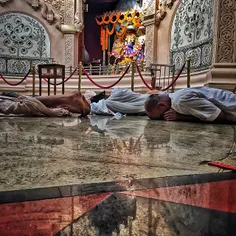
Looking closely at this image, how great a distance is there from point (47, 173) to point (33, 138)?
0.85 meters

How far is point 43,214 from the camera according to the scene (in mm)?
599

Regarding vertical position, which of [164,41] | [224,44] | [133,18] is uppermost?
[133,18]

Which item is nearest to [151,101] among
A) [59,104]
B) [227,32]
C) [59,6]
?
[59,104]

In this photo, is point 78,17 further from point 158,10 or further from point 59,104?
point 59,104

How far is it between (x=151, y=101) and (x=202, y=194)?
2480mm

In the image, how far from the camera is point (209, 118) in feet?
9.51

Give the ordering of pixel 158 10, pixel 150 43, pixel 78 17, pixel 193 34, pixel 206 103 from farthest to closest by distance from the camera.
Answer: pixel 78 17 < pixel 150 43 < pixel 158 10 < pixel 193 34 < pixel 206 103

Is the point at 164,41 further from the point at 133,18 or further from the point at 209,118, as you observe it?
the point at 209,118

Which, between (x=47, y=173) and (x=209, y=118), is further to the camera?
(x=209, y=118)

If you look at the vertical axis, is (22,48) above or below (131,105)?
above

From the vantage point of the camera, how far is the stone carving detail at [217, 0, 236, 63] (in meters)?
5.45

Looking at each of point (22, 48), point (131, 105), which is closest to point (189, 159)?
point (131, 105)

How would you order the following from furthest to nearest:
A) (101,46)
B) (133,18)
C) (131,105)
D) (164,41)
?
(101,46)
(133,18)
(164,41)
(131,105)

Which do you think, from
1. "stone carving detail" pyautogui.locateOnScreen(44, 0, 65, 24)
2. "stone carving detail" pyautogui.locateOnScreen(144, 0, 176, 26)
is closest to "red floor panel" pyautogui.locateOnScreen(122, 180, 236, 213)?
"stone carving detail" pyautogui.locateOnScreen(144, 0, 176, 26)
